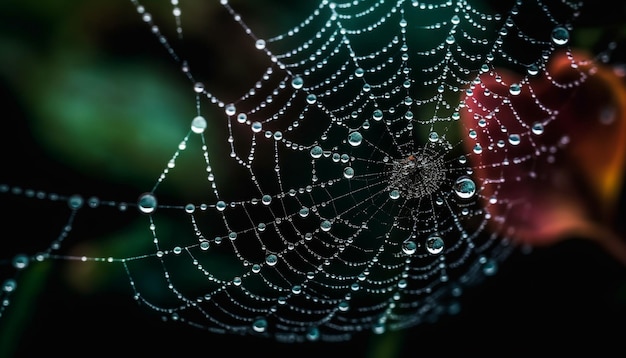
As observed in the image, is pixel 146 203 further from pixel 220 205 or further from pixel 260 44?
pixel 260 44

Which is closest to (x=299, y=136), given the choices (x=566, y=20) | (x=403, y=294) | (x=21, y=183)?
(x=403, y=294)

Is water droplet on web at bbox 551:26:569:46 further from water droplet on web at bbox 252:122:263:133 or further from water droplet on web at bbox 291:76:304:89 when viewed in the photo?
water droplet on web at bbox 252:122:263:133

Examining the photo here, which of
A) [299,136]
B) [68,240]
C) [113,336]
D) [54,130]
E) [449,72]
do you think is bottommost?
[113,336]

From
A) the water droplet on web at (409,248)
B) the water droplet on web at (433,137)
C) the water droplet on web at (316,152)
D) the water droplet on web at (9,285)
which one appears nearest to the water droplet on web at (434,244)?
the water droplet on web at (409,248)

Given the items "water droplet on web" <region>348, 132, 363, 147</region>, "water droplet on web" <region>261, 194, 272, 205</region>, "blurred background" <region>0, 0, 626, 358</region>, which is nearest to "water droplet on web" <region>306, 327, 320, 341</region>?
"blurred background" <region>0, 0, 626, 358</region>

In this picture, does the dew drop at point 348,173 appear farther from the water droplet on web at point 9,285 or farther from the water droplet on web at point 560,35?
the water droplet on web at point 9,285

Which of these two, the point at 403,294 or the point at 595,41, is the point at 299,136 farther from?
the point at 595,41
